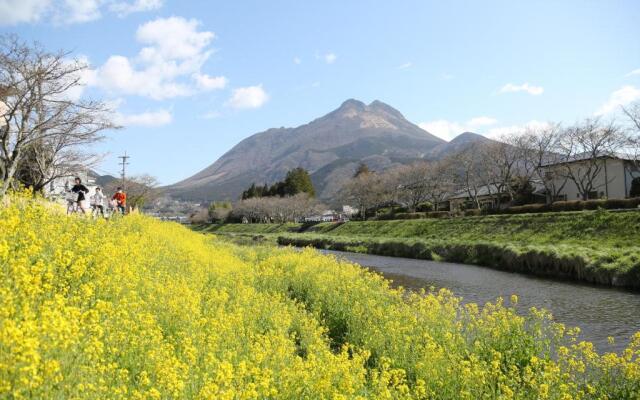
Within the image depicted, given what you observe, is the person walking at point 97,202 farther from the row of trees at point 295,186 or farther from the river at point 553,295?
the row of trees at point 295,186

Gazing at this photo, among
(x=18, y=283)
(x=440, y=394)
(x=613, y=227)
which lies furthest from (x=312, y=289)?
(x=613, y=227)

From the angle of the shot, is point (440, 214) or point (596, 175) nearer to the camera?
point (596, 175)

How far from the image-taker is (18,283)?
14.9 ft

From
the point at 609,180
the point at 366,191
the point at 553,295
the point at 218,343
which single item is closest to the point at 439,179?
the point at 366,191

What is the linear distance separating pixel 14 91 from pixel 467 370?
53.5 ft

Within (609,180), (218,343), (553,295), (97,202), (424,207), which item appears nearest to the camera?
(218,343)

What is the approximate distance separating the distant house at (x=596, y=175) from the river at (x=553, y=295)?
27.2 metres

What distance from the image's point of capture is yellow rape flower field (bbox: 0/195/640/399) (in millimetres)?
3804

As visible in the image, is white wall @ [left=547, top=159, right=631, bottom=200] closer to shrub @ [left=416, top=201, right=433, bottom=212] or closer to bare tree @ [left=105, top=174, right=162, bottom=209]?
shrub @ [left=416, top=201, right=433, bottom=212]

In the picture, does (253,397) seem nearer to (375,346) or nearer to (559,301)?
(375,346)

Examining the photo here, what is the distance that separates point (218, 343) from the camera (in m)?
6.12

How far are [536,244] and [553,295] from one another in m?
12.6

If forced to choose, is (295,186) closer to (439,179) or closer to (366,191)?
(366,191)

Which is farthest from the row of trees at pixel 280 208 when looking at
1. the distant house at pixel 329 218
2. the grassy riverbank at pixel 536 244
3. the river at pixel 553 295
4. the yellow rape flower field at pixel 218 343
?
the yellow rape flower field at pixel 218 343
